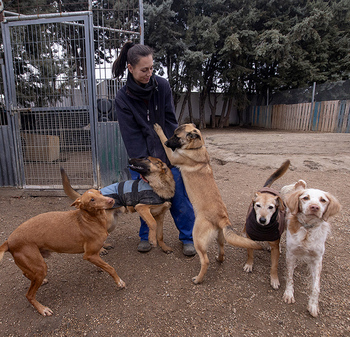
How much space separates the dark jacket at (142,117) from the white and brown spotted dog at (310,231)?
1856 mm

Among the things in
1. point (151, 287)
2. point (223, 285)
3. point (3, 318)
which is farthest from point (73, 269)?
point (223, 285)

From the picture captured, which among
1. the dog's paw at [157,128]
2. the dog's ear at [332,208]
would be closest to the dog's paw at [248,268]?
the dog's ear at [332,208]

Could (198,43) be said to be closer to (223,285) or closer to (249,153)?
(249,153)

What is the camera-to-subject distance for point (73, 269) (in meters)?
2.89

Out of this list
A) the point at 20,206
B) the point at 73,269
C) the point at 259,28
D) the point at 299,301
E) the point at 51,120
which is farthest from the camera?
the point at 259,28

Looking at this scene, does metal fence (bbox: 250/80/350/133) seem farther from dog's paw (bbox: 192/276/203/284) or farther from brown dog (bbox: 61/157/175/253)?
dog's paw (bbox: 192/276/203/284)

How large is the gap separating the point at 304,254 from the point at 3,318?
9.79 feet

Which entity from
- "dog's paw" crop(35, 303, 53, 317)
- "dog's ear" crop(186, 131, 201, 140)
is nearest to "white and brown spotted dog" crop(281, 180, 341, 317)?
"dog's ear" crop(186, 131, 201, 140)

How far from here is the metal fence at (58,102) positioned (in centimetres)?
501

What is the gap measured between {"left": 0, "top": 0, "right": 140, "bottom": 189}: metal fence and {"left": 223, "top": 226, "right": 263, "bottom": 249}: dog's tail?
11.8 ft

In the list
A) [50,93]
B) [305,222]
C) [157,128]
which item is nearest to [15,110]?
[50,93]

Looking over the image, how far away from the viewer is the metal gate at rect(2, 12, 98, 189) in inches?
198

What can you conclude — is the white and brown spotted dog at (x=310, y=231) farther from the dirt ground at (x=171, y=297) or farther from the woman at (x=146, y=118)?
the woman at (x=146, y=118)

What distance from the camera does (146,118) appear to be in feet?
10.4
